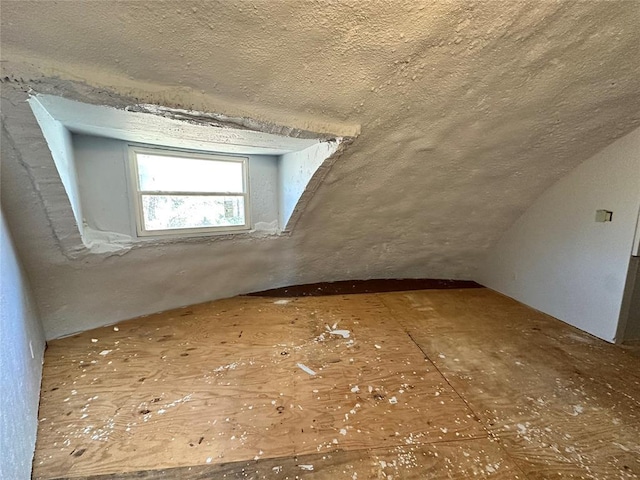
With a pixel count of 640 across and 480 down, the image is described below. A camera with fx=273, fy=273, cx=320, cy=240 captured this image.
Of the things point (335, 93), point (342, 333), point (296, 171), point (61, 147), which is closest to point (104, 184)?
→ point (61, 147)

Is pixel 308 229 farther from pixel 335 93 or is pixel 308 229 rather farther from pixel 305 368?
pixel 335 93

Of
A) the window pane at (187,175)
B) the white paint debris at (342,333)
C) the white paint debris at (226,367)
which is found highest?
the window pane at (187,175)

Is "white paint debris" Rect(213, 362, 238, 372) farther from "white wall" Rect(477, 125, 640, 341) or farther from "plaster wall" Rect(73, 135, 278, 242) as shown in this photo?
"white wall" Rect(477, 125, 640, 341)

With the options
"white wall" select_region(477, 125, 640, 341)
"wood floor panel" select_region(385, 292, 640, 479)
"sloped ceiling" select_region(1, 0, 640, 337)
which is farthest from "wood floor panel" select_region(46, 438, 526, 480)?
"white wall" select_region(477, 125, 640, 341)

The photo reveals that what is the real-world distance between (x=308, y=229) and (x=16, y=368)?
1.85 m

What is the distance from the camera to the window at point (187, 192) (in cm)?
202

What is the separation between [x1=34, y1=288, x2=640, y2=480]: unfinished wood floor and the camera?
1.04 m

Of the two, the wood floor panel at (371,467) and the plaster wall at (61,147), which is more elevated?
the plaster wall at (61,147)

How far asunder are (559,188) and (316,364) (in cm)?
244

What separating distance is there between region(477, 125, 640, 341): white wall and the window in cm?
267

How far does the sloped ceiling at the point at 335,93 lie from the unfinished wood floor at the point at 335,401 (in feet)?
1.83

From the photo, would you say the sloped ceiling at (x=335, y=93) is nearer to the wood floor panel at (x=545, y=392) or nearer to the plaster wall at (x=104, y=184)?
the plaster wall at (x=104, y=184)

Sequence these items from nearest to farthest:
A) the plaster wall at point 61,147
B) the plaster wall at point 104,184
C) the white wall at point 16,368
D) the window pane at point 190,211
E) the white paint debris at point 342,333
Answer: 1. the white wall at point 16,368
2. the plaster wall at point 61,147
3. the plaster wall at point 104,184
4. the white paint debris at point 342,333
5. the window pane at point 190,211

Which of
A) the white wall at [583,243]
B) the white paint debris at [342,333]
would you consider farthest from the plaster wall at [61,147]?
the white wall at [583,243]
